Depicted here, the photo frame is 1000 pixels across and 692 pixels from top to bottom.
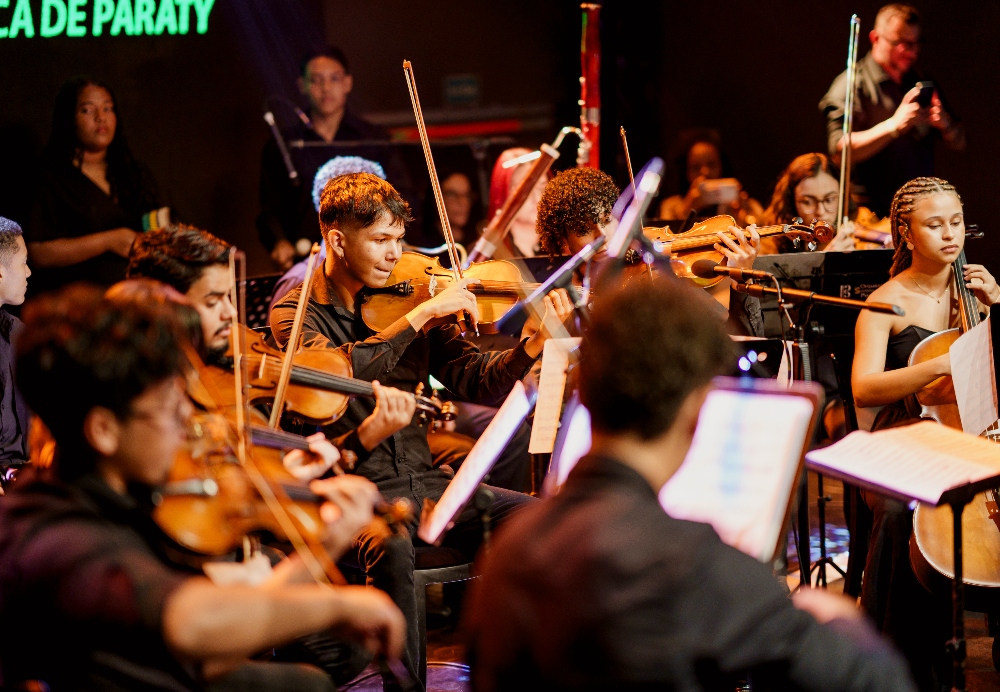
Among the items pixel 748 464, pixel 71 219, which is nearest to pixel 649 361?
pixel 748 464

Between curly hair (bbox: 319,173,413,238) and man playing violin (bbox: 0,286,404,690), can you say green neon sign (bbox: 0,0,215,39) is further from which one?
man playing violin (bbox: 0,286,404,690)

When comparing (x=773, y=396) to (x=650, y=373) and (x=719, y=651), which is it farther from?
(x=719, y=651)

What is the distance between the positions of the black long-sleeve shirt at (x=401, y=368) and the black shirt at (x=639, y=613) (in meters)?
1.58

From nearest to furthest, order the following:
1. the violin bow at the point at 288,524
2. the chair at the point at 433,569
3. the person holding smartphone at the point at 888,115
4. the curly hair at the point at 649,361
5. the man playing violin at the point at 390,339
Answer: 1. the curly hair at the point at 649,361
2. the violin bow at the point at 288,524
3. the chair at the point at 433,569
4. the man playing violin at the point at 390,339
5. the person holding smartphone at the point at 888,115

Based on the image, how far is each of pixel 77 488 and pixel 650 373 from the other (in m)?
0.88

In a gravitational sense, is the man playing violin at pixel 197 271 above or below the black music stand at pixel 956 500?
above

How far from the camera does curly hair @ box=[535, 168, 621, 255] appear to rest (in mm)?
3787

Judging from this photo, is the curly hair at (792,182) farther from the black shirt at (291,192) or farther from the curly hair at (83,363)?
the curly hair at (83,363)

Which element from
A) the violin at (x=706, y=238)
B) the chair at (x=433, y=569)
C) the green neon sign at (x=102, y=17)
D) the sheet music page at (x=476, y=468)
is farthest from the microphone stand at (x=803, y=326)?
the green neon sign at (x=102, y=17)

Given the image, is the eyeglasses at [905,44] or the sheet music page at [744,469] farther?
the eyeglasses at [905,44]

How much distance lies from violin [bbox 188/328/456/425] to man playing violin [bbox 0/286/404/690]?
0.76 meters

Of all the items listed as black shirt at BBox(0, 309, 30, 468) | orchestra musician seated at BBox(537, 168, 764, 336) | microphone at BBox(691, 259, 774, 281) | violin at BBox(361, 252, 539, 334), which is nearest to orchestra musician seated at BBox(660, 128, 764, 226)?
orchestra musician seated at BBox(537, 168, 764, 336)

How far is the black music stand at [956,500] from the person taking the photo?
202 centimetres

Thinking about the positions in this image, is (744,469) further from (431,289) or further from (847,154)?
(847,154)
